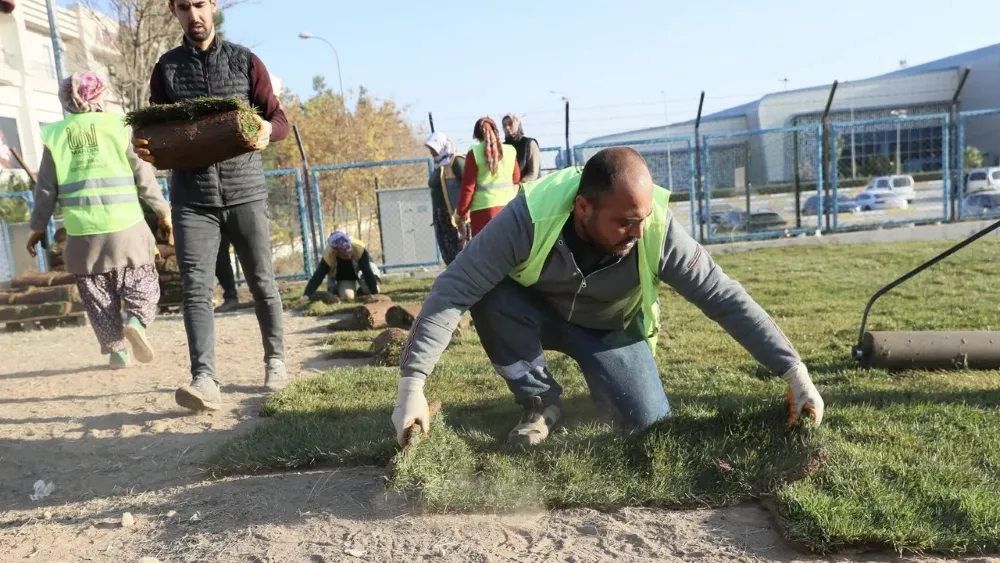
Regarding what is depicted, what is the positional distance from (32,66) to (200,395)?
3334 cm

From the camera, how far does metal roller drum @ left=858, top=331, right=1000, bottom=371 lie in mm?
3684

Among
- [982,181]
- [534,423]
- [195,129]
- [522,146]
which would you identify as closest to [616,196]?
[534,423]

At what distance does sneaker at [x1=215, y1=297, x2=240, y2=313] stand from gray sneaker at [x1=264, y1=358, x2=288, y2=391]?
4344 mm

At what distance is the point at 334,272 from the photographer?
8.47m

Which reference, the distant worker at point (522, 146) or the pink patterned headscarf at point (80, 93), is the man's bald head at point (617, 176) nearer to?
the pink patterned headscarf at point (80, 93)

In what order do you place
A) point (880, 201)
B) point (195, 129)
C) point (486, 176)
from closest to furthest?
1. point (195, 129)
2. point (486, 176)
3. point (880, 201)

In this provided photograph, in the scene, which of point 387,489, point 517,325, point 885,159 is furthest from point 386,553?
point 885,159

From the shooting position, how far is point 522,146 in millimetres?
6816

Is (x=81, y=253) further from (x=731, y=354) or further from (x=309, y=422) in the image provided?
(x=731, y=354)

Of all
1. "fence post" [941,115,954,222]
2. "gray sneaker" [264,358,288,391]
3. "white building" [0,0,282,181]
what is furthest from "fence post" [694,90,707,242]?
"white building" [0,0,282,181]

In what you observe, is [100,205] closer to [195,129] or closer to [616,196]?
[195,129]

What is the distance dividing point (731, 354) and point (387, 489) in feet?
8.59

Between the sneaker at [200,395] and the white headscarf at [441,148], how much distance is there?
4.32m

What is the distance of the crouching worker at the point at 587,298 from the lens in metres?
2.39
